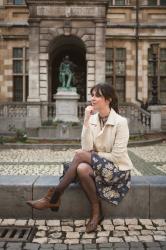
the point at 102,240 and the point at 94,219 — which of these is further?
the point at 94,219

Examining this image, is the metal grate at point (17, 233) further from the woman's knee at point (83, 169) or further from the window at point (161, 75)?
the window at point (161, 75)

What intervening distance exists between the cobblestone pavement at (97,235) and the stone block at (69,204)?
0.30 ft

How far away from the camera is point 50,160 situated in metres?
11.5

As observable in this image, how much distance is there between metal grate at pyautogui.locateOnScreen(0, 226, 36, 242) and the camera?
456 cm

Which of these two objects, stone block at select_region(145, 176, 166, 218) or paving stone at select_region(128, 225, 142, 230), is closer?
paving stone at select_region(128, 225, 142, 230)

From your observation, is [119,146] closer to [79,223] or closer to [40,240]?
[79,223]

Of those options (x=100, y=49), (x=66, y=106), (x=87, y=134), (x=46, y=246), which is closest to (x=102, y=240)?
(x=46, y=246)

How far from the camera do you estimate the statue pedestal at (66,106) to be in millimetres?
17678

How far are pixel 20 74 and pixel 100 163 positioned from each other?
1797 centimetres

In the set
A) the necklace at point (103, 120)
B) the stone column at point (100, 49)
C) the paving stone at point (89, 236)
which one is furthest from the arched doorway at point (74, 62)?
the paving stone at point (89, 236)

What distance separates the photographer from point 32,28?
61.5ft

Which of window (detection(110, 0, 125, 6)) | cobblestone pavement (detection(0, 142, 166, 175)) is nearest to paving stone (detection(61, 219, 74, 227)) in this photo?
cobblestone pavement (detection(0, 142, 166, 175))

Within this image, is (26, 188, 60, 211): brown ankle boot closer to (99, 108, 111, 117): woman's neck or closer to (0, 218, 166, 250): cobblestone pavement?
(0, 218, 166, 250): cobblestone pavement

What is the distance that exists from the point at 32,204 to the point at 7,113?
14.4 meters
